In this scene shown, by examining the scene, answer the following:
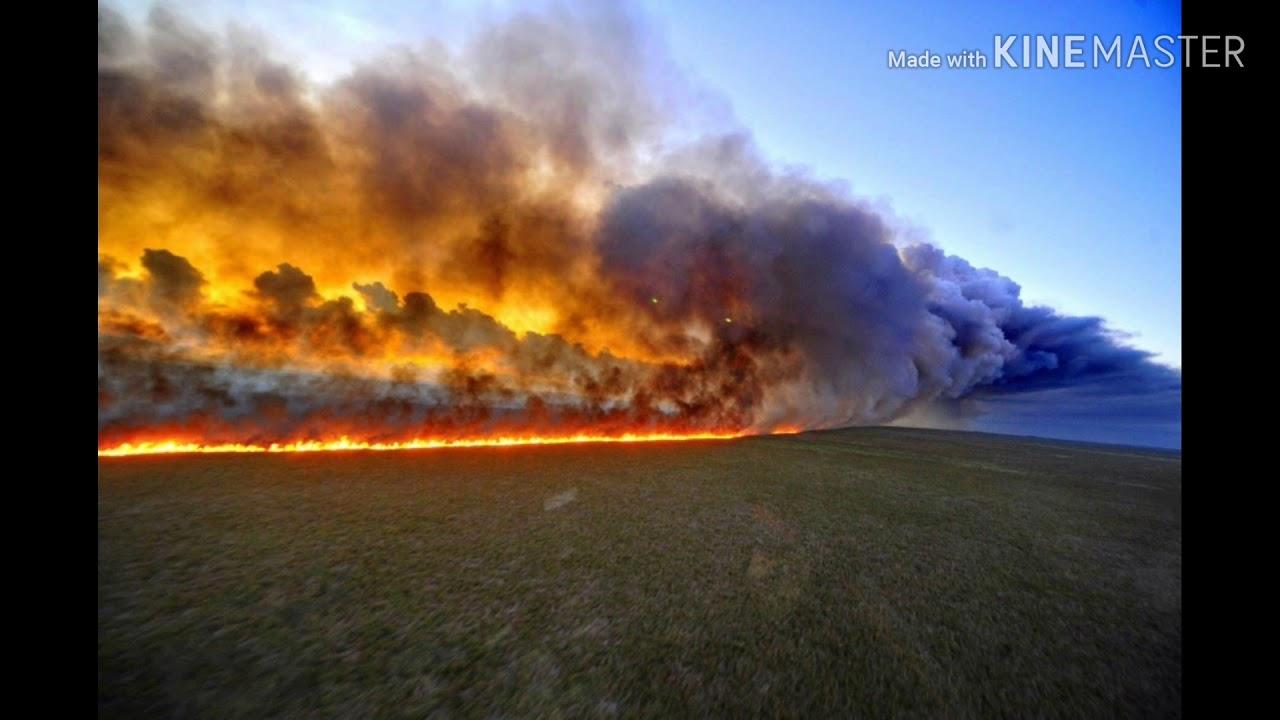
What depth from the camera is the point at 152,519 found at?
647 centimetres

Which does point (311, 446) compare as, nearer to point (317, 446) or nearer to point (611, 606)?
point (317, 446)

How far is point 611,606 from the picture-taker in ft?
13.9

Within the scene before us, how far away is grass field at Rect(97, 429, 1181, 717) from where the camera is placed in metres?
2.95

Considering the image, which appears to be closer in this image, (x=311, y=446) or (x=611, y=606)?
(x=611, y=606)

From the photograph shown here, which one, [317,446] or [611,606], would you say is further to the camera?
[317,446]

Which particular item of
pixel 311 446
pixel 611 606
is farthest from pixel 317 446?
pixel 611 606

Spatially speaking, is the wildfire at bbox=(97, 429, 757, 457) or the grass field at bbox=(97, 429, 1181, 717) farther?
the wildfire at bbox=(97, 429, 757, 457)

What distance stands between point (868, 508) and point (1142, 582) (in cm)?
401

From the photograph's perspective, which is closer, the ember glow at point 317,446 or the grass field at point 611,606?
the grass field at point 611,606

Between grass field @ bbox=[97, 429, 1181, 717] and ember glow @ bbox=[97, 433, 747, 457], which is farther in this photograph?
ember glow @ bbox=[97, 433, 747, 457]

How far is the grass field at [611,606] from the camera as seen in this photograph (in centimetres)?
295
